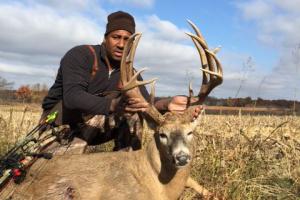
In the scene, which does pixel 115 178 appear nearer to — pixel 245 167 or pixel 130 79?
pixel 130 79

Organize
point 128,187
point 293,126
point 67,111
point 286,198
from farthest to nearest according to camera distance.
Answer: point 293,126
point 67,111
point 286,198
point 128,187

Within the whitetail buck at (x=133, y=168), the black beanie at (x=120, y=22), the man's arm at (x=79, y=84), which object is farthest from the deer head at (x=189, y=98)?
the black beanie at (x=120, y=22)

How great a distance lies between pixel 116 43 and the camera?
21.3ft

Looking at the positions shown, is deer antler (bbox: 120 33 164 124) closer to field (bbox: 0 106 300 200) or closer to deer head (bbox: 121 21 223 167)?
deer head (bbox: 121 21 223 167)

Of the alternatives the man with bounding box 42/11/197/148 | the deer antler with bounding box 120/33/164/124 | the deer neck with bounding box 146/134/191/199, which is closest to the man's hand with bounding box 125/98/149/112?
the deer antler with bounding box 120/33/164/124

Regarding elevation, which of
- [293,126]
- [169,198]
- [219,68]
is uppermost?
[219,68]

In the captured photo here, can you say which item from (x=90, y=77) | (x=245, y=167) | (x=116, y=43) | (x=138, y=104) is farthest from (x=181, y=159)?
(x=116, y=43)

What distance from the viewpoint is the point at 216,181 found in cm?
617

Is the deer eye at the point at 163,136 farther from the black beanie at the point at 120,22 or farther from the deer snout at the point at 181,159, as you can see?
the black beanie at the point at 120,22

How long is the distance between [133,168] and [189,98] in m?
0.95

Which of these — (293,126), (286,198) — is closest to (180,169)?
(286,198)

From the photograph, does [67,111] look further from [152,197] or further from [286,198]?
[286,198]

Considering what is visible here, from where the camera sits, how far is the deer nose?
504cm

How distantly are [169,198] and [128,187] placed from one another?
0.47 meters
